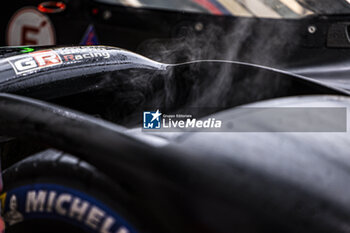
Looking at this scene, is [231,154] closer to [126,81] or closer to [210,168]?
[210,168]

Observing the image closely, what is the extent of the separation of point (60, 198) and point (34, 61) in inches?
24.3

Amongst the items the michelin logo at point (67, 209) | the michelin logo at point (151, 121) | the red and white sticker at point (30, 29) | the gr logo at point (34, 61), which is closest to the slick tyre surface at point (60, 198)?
the michelin logo at point (67, 209)

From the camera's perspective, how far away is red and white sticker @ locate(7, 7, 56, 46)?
10.9ft

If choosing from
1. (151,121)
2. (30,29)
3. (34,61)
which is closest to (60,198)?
(151,121)

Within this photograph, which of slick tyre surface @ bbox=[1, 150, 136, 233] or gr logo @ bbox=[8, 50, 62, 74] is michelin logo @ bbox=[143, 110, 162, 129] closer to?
slick tyre surface @ bbox=[1, 150, 136, 233]

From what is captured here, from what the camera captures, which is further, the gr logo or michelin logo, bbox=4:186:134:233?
the gr logo

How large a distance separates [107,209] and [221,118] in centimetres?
25

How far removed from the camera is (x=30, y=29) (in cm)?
337

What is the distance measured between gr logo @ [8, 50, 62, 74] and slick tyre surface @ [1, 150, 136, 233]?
1.47ft

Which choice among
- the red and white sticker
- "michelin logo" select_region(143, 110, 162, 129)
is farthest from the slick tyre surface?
the red and white sticker

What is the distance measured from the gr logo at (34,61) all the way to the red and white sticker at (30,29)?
7.39ft

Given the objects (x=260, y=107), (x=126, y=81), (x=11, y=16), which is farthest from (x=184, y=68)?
(x=11, y=16)

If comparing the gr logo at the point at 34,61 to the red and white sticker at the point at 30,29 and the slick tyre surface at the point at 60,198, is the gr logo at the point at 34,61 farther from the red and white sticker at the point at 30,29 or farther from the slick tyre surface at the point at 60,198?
the red and white sticker at the point at 30,29

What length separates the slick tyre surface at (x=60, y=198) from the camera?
60cm
